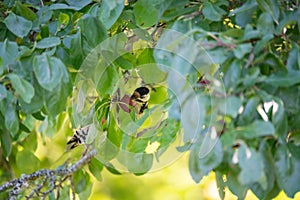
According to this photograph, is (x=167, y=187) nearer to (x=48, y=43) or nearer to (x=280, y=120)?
(x=48, y=43)

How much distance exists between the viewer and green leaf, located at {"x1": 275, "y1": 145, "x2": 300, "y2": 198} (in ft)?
1.98

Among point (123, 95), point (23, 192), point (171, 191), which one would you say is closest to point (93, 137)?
point (123, 95)

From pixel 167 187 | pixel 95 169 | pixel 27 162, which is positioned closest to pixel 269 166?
pixel 95 169

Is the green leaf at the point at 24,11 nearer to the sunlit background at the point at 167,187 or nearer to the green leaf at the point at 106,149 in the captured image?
the green leaf at the point at 106,149

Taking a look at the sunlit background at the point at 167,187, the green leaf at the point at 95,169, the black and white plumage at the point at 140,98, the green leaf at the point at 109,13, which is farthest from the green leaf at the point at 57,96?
the sunlit background at the point at 167,187

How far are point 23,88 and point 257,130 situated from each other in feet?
0.92

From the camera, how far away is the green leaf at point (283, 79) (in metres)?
0.58

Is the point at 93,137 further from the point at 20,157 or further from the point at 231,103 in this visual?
the point at 231,103

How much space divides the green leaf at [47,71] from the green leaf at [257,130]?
0.24m

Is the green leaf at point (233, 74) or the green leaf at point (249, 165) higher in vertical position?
the green leaf at point (233, 74)

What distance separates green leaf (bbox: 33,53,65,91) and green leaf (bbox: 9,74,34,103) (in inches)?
0.6

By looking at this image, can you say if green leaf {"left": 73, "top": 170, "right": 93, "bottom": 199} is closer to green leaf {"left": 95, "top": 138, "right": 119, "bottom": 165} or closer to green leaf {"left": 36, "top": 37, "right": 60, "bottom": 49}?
green leaf {"left": 95, "top": 138, "right": 119, "bottom": 165}

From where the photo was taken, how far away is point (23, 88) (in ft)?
2.15

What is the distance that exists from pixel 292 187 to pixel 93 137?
387 mm
